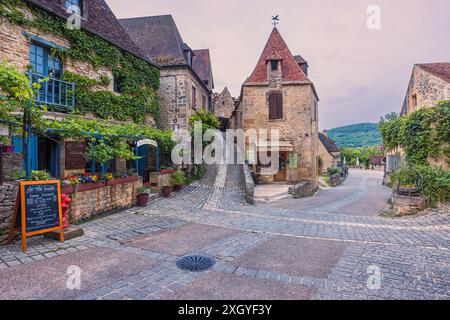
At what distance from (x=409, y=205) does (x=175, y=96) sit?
14313 millimetres

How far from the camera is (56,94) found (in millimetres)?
9688

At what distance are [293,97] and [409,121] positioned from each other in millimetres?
7818

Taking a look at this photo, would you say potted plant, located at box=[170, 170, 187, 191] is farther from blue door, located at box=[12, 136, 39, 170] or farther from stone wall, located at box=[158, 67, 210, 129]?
blue door, located at box=[12, 136, 39, 170]

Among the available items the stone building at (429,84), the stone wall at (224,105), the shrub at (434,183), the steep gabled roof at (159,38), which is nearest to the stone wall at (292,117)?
the steep gabled roof at (159,38)

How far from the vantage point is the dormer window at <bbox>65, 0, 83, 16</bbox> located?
10.7 metres

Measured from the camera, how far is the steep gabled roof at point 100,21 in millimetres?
9789

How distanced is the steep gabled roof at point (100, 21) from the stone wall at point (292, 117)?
7.79m

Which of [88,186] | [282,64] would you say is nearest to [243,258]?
[88,186]

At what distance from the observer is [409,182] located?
9250mm

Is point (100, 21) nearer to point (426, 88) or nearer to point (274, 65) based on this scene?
point (274, 65)

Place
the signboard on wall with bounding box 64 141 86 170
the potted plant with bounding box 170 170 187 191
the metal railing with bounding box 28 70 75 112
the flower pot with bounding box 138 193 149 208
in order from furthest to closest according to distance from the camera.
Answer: the potted plant with bounding box 170 170 187 191
the signboard on wall with bounding box 64 141 86 170
the flower pot with bounding box 138 193 149 208
the metal railing with bounding box 28 70 75 112

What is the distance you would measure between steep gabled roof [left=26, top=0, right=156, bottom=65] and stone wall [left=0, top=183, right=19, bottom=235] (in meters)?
7.34

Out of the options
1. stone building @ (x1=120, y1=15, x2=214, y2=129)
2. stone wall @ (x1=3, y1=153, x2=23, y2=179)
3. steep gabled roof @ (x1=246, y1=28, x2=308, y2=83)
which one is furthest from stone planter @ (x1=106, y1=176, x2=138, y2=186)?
steep gabled roof @ (x1=246, y1=28, x2=308, y2=83)
